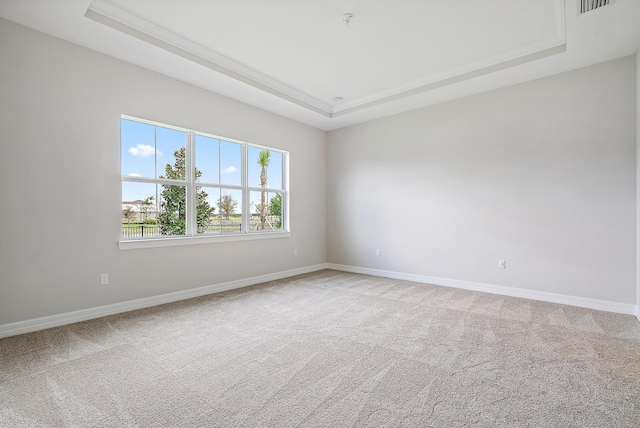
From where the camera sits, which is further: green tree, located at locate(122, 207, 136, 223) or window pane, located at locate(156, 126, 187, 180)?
window pane, located at locate(156, 126, 187, 180)

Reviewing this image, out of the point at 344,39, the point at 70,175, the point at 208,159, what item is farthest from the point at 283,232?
the point at 344,39

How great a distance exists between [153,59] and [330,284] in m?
3.77

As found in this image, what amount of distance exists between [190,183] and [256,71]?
173 centimetres

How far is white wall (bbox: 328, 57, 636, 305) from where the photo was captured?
11.5 ft

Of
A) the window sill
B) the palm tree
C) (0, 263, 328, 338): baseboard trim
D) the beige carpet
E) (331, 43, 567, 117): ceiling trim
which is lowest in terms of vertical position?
the beige carpet

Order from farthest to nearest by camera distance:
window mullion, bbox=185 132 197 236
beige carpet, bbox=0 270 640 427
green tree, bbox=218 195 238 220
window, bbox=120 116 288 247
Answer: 1. green tree, bbox=218 195 238 220
2. window mullion, bbox=185 132 197 236
3. window, bbox=120 116 288 247
4. beige carpet, bbox=0 270 640 427

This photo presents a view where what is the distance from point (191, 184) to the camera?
4.13 meters

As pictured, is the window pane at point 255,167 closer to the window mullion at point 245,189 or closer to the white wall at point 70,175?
the window mullion at point 245,189

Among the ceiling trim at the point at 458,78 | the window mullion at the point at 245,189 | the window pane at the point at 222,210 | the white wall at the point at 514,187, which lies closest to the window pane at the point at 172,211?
the window pane at the point at 222,210

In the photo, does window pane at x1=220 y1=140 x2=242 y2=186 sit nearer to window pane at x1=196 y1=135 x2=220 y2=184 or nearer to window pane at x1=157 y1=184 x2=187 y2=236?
window pane at x1=196 y1=135 x2=220 y2=184

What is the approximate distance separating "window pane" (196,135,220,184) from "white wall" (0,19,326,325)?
0.23 metres

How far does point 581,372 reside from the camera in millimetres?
2156

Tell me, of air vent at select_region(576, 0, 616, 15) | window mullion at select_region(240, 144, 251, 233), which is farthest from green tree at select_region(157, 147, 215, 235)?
air vent at select_region(576, 0, 616, 15)

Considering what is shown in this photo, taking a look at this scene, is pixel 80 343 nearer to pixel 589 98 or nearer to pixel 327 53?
pixel 327 53
